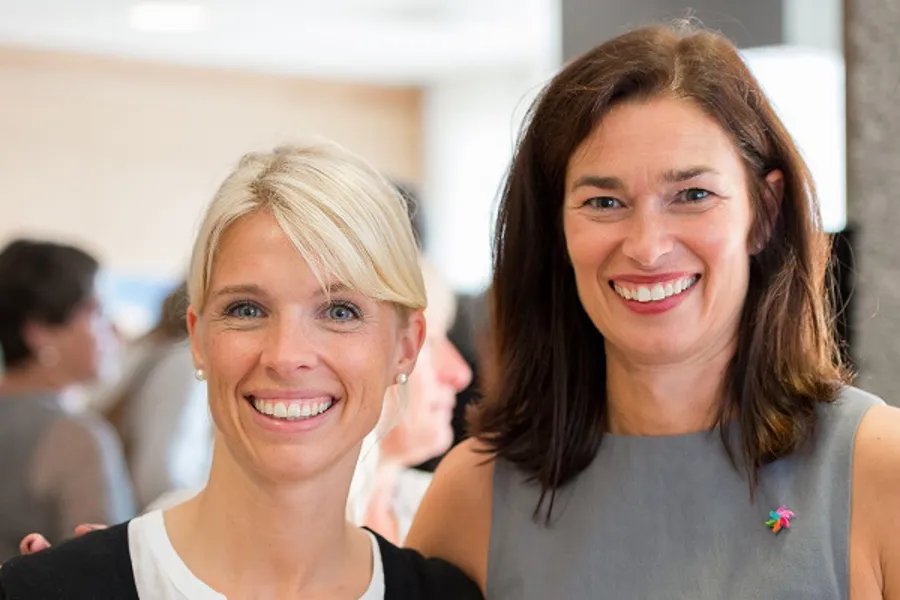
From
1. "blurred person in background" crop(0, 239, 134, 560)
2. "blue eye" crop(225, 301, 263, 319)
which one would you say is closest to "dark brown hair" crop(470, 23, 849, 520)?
"blue eye" crop(225, 301, 263, 319)

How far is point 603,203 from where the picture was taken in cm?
175

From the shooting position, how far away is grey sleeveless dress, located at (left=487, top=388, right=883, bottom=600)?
64.2 inches

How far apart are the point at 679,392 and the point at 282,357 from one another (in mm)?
549

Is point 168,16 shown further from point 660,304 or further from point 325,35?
point 660,304

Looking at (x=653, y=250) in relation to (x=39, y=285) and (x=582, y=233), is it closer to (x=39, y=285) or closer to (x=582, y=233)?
(x=582, y=233)

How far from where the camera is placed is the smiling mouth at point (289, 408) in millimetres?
1671

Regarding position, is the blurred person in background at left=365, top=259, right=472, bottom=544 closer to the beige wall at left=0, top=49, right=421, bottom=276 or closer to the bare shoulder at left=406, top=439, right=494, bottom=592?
the bare shoulder at left=406, top=439, right=494, bottom=592

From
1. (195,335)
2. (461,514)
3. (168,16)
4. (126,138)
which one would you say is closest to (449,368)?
(461,514)

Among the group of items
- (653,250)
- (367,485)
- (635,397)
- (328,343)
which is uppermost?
(653,250)

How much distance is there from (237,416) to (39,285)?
81.8 inches

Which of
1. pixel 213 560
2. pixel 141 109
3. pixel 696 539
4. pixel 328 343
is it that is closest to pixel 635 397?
pixel 696 539

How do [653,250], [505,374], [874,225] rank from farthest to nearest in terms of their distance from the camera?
[874,225] < [505,374] < [653,250]

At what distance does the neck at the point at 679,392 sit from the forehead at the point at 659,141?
0.27m

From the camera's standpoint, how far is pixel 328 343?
5.54ft
